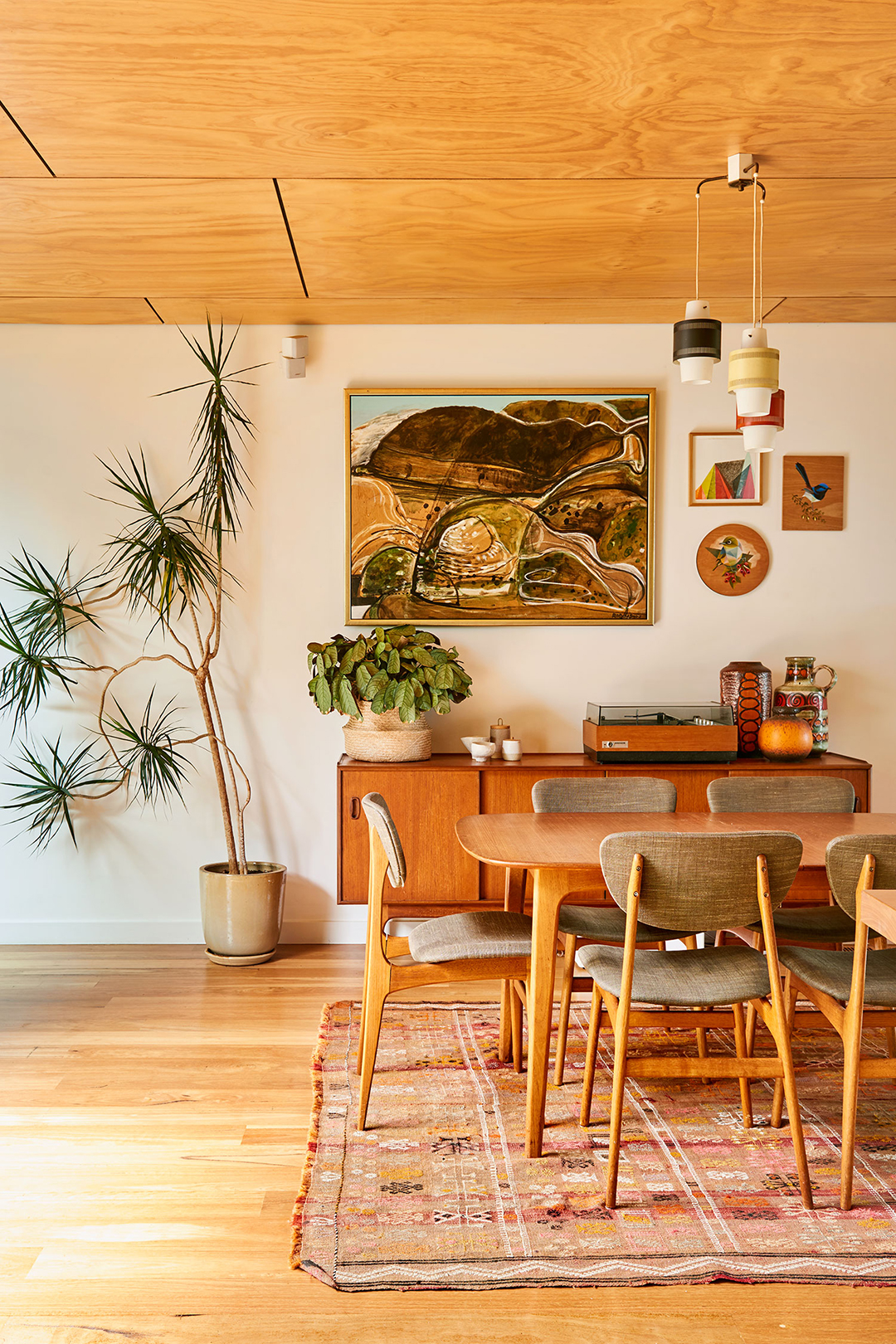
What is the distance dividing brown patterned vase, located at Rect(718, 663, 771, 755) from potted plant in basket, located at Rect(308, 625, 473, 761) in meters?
1.17

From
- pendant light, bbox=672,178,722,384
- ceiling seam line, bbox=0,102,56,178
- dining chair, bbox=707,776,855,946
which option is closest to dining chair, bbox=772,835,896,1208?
dining chair, bbox=707,776,855,946

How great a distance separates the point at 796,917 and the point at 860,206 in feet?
7.74

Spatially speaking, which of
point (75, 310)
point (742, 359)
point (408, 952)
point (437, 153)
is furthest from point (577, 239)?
point (408, 952)

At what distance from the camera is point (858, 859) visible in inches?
103

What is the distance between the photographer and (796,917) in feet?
11.2

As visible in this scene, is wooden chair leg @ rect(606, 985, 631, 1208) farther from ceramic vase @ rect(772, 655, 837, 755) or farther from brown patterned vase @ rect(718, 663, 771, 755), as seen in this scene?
ceramic vase @ rect(772, 655, 837, 755)

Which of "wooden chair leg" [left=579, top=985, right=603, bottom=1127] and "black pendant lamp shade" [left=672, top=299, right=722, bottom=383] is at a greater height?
"black pendant lamp shade" [left=672, top=299, right=722, bottom=383]

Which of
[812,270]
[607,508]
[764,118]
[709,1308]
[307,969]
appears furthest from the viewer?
[607,508]

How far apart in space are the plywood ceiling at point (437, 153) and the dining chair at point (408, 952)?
75.6 inches

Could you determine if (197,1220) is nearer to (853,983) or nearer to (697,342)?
(853,983)

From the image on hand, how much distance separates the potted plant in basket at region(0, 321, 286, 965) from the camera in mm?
4797

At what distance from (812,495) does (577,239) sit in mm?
1765

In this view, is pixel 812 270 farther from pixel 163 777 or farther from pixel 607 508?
pixel 163 777

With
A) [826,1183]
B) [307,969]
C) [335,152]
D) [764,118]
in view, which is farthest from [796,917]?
[335,152]
